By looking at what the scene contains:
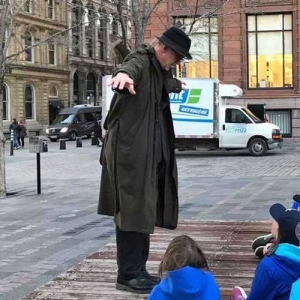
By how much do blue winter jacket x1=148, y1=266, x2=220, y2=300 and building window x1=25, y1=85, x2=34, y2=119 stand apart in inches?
2085

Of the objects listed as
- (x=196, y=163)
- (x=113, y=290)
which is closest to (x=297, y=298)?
(x=113, y=290)

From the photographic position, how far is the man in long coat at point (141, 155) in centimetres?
407

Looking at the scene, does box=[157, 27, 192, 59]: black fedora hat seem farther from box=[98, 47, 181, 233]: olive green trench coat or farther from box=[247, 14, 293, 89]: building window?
box=[247, 14, 293, 89]: building window

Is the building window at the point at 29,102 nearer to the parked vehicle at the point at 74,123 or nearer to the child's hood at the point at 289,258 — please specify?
the parked vehicle at the point at 74,123

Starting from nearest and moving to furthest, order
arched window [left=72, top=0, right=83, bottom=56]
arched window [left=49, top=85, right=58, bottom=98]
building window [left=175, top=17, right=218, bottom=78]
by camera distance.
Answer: arched window [left=72, top=0, right=83, bottom=56] < building window [left=175, top=17, right=218, bottom=78] < arched window [left=49, top=85, right=58, bottom=98]

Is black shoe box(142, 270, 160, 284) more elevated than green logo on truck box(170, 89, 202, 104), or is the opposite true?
green logo on truck box(170, 89, 202, 104)

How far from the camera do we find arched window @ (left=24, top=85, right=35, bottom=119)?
5450cm

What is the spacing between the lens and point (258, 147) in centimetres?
2245

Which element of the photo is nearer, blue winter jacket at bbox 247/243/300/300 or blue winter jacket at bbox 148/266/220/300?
blue winter jacket at bbox 148/266/220/300

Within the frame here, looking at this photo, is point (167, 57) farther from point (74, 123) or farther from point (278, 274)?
point (74, 123)

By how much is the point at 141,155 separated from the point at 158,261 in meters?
1.43

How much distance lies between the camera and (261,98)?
29.8 meters

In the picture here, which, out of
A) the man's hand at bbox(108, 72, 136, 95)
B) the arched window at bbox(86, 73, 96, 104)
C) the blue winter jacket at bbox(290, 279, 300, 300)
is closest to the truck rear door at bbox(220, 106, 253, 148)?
the man's hand at bbox(108, 72, 136, 95)

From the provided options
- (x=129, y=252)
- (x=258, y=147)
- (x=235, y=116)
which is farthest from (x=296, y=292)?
(x=235, y=116)
